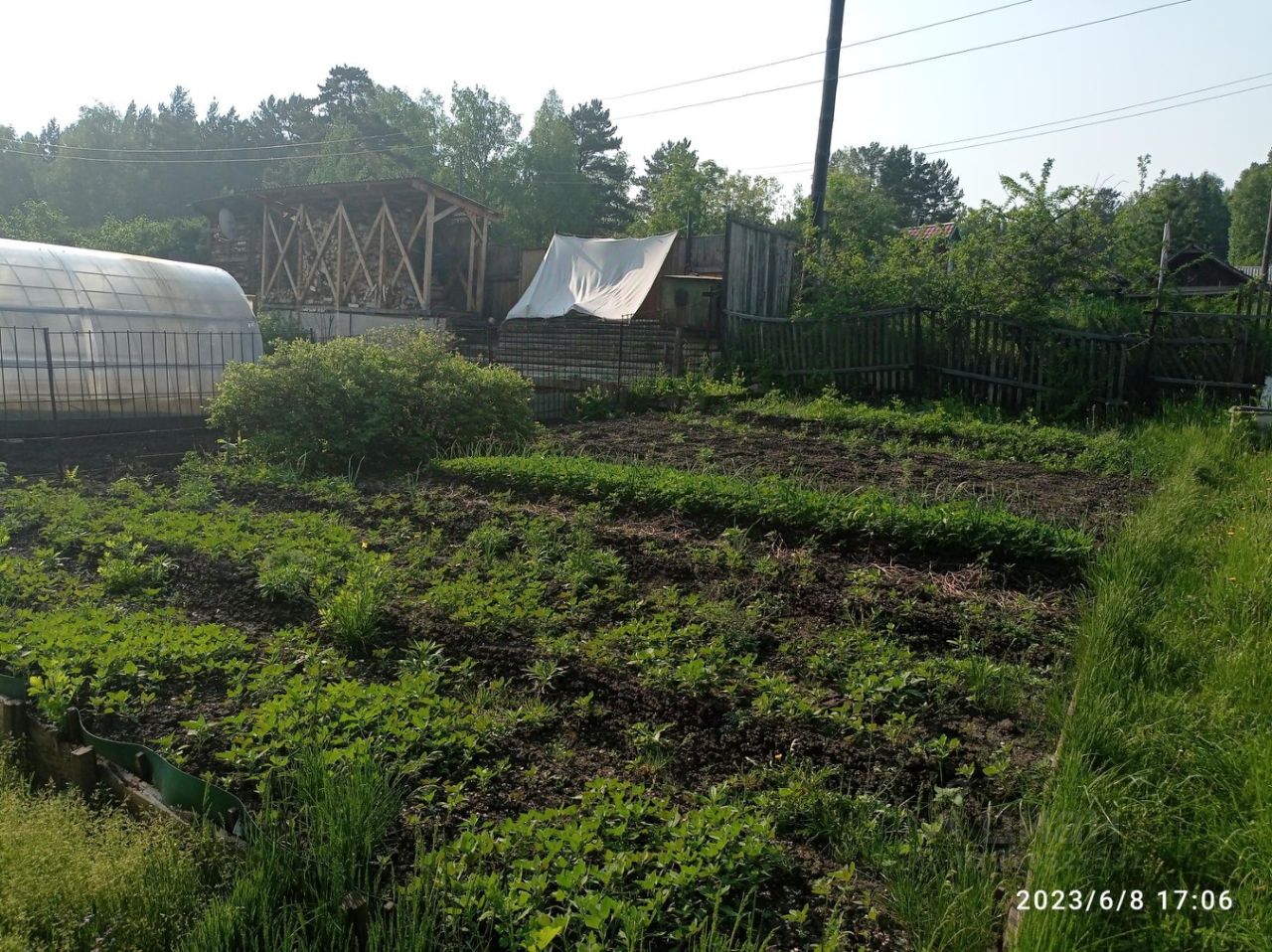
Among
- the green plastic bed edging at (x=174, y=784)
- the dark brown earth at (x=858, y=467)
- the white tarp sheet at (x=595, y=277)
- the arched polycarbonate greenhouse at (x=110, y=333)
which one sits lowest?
the green plastic bed edging at (x=174, y=784)

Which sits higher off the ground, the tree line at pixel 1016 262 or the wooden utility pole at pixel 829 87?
the wooden utility pole at pixel 829 87

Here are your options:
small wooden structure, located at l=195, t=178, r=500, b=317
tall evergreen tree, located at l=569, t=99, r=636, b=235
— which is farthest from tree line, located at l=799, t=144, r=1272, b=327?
tall evergreen tree, located at l=569, t=99, r=636, b=235

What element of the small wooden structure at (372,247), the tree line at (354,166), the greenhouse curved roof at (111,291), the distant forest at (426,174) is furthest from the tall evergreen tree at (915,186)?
the greenhouse curved roof at (111,291)

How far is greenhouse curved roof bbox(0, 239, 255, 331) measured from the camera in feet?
32.8

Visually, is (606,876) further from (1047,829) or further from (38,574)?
(38,574)

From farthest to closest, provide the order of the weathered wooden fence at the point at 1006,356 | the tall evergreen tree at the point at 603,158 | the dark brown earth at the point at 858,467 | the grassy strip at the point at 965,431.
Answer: the tall evergreen tree at the point at 603,158 < the weathered wooden fence at the point at 1006,356 < the grassy strip at the point at 965,431 < the dark brown earth at the point at 858,467

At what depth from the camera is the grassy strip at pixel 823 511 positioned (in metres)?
4.88

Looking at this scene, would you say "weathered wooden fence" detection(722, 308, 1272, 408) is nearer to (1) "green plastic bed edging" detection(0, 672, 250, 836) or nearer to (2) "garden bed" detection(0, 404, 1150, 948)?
(2) "garden bed" detection(0, 404, 1150, 948)

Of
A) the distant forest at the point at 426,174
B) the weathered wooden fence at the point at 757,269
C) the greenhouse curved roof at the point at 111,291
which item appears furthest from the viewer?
the distant forest at the point at 426,174

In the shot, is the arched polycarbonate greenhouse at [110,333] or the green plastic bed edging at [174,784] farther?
the arched polycarbonate greenhouse at [110,333]

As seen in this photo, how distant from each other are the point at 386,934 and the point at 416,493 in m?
4.91

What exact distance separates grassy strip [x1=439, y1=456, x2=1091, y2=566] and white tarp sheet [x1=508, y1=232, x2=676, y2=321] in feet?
34.9

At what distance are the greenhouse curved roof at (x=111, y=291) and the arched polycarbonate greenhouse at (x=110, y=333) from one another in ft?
0.04

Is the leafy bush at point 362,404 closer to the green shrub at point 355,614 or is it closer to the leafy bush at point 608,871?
the green shrub at point 355,614
